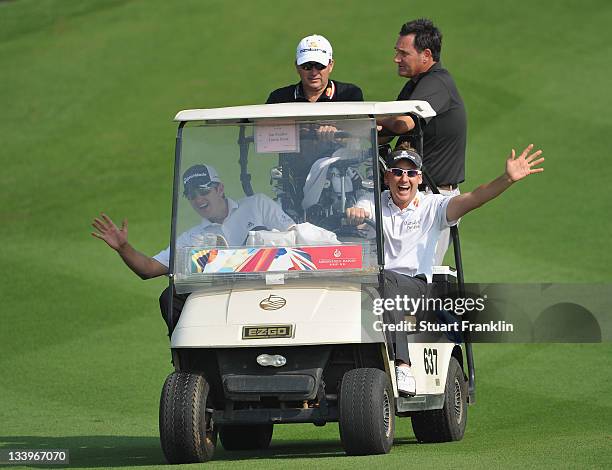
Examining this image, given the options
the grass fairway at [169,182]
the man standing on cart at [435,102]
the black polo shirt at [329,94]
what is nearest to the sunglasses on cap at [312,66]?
the black polo shirt at [329,94]

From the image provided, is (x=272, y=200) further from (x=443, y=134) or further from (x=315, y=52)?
(x=443, y=134)

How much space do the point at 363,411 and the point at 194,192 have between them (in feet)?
5.54

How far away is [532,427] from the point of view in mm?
9398

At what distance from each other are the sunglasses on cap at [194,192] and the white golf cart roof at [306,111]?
1.35ft

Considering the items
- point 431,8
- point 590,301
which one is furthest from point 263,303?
point 431,8

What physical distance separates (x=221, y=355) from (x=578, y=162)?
12.0m

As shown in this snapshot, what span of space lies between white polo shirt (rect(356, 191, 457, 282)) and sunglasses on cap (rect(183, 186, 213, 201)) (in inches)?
41.5

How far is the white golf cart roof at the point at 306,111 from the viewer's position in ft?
26.1

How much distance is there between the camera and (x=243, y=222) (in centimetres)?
812

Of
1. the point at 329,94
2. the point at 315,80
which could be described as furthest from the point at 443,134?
the point at 315,80

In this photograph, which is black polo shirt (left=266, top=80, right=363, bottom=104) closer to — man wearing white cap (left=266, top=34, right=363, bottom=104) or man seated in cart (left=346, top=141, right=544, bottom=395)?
man wearing white cap (left=266, top=34, right=363, bottom=104)

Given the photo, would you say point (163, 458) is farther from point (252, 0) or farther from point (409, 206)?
point (252, 0)

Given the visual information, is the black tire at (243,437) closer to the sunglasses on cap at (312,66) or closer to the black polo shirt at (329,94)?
the black polo shirt at (329,94)

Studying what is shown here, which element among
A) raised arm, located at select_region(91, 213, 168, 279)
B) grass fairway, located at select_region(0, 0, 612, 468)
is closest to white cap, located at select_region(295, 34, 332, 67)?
raised arm, located at select_region(91, 213, 168, 279)
